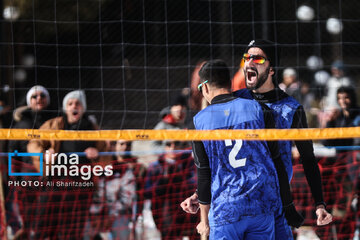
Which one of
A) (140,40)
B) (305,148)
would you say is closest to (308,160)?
(305,148)

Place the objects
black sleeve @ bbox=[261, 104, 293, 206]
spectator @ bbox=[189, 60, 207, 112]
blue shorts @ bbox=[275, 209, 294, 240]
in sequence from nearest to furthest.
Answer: blue shorts @ bbox=[275, 209, 294, 240]
black sleeve @ bbox=[261, 104, 293, 206]
spectator @ bbox=[189, 60, 207, 112]

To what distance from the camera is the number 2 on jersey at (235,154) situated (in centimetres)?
401

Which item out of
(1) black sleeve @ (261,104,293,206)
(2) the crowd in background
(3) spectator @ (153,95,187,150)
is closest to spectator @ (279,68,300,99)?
(2) the crowd in background

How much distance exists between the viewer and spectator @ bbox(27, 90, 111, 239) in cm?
560

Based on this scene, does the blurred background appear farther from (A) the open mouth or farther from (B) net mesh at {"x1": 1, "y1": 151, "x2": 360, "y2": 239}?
(A) the open mouth

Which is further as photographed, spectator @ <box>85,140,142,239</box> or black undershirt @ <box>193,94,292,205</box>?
spectator @ <box>85,140,142,239</box>

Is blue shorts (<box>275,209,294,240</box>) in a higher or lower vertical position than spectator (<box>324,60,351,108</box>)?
lower

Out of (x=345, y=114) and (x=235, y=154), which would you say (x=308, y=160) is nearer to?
(x=235, y=154)

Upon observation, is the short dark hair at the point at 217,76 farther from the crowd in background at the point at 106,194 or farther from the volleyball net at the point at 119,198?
the volleyball net at the point at 119,198

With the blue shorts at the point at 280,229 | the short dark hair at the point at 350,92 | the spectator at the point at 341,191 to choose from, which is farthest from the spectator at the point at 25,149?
the short dark hair at the point at 350,92

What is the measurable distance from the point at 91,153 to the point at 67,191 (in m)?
0.41

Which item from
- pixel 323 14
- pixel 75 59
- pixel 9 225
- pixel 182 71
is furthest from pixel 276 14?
pixel 9 225

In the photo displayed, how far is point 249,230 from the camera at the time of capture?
3.94m

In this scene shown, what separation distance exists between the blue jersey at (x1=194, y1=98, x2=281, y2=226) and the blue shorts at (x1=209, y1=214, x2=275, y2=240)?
0.11 ft
